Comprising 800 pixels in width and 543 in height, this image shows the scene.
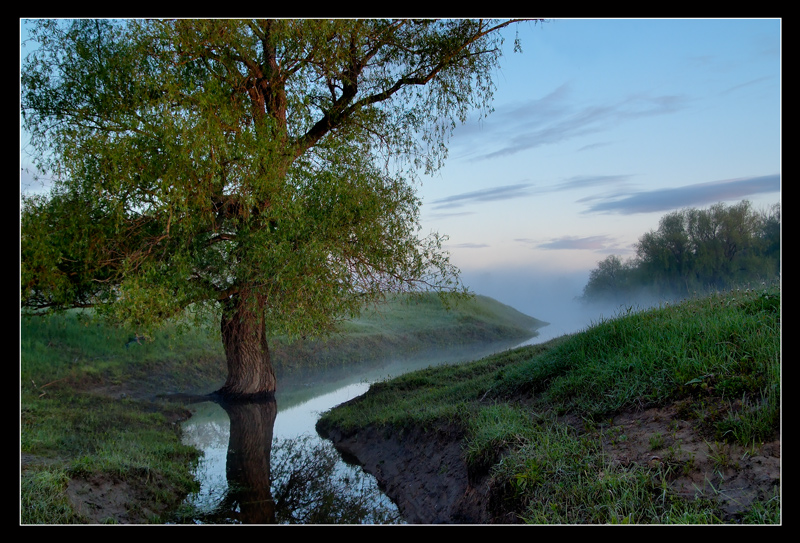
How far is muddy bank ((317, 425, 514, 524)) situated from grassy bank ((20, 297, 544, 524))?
10.5 ft

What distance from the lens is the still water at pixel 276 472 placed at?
716cm

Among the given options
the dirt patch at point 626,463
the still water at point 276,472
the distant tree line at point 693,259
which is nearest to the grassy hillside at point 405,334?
the still water at point 276,472

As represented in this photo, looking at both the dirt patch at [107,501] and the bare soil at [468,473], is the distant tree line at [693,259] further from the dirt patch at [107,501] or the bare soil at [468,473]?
the dirt patch at [107,501]

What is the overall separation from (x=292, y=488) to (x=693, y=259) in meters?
8.57

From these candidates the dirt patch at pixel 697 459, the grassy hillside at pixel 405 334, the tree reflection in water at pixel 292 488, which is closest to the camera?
the dirt patch at pixel 697 459

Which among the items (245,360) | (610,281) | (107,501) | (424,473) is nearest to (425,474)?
(424,473)

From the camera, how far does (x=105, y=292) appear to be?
36.5 ft

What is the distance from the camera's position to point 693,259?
9.46 m

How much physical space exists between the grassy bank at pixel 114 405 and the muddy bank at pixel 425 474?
319 cm

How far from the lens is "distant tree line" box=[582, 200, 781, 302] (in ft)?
24.5

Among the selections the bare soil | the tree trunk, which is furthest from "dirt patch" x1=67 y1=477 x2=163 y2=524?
the tree trunk
